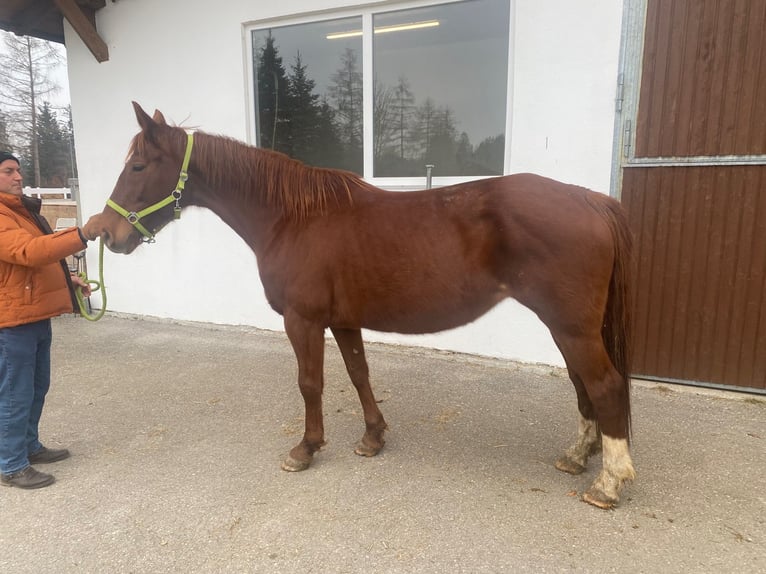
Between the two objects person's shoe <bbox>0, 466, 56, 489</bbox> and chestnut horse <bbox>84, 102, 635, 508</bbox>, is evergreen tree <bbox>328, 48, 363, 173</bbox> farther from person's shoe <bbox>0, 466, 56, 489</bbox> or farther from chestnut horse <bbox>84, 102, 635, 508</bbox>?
person's shoe <bbox>0, 466, 56, 489</bbox>

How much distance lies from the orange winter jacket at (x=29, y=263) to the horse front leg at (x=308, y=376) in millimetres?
1165

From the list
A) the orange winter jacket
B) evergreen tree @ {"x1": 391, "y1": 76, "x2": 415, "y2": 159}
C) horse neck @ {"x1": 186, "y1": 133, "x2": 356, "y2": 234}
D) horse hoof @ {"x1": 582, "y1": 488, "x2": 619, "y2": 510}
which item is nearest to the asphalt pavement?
horse hoof @ {"x1": 582, "y1": 488, "x2": 619, "y2": 510}

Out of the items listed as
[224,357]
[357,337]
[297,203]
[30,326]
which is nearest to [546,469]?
[357,337]

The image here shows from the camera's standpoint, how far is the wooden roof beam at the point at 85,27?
202 inches

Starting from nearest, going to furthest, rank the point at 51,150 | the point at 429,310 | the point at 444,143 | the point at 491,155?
the point at 429,310, the point at 491,155, the point at 444,143, the point at 51,150

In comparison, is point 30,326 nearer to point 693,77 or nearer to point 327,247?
point 327,247

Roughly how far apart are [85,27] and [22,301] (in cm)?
478

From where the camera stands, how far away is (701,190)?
3398 millimetres

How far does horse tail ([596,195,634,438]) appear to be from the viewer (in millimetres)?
2189

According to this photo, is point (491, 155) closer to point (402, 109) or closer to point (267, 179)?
point (402, 109)

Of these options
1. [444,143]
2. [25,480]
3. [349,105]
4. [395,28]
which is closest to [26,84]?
[349,105]

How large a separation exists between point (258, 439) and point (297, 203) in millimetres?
1540

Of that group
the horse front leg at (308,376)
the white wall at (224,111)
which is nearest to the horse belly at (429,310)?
the horse front leg at (308,376)

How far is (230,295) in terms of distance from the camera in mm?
5410
